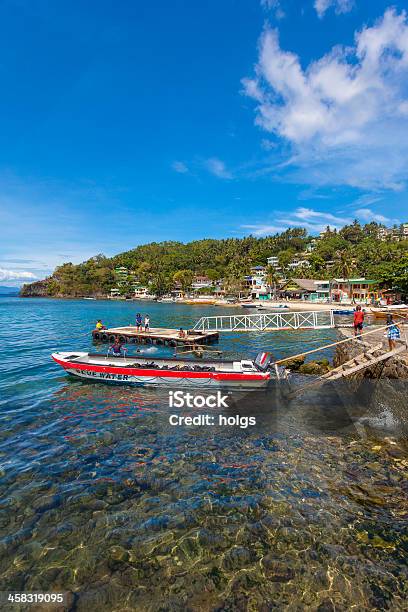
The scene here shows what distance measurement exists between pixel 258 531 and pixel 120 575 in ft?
10.5

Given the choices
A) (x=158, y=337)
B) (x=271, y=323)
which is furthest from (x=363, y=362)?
(x=271, y=323)

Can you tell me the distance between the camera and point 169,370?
58.0 feet

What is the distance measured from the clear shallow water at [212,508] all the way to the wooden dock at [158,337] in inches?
688

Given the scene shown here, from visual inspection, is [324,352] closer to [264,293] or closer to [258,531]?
[258,531]

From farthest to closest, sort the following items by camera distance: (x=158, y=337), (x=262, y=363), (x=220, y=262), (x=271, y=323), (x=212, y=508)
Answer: (x=220, y=262)
(x=271, y=323)
(x=158, y=337)
(x=262, y=363)
(x=212, y=508)

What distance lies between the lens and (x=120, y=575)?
249 inches

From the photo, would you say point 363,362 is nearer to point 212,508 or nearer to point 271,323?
point 212,508

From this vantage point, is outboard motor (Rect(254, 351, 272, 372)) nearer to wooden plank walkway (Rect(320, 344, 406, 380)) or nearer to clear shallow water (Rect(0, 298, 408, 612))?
clear shallow water (Rect(0, 298, 408, 612))

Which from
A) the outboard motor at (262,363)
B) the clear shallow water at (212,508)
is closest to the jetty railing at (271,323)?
the outboard motor at (262,363)

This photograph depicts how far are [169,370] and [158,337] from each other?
1581 cm

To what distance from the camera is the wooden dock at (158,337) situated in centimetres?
3198

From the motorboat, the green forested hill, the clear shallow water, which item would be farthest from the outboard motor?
the green forested hill

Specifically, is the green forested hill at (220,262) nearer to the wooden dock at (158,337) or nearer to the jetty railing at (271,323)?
the jetty railing at (271,323)

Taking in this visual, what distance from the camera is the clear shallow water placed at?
6.06 m
